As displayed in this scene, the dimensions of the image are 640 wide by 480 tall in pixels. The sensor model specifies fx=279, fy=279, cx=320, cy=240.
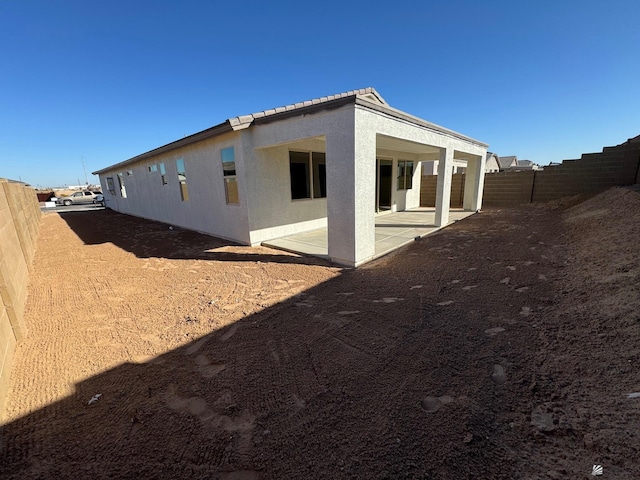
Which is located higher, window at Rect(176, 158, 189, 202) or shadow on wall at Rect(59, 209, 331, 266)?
window at Rect(176, 158, 189, 202)

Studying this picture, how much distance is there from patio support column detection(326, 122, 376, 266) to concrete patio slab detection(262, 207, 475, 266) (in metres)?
0.61

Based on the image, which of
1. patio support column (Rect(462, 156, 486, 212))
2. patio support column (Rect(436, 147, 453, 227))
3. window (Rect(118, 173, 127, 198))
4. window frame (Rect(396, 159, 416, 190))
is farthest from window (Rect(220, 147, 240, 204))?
window (Rect(118, 173, 127, 198))

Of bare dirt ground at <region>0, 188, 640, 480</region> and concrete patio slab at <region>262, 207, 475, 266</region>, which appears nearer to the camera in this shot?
bare dirt ground at <region>0, 188, 640, 480</region>

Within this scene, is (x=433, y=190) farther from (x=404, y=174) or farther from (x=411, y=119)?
(x=411, y=119)

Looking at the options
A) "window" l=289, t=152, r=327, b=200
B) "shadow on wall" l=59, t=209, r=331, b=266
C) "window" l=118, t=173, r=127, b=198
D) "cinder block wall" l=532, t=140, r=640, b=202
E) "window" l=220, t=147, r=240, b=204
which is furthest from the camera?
"window" l=118, t=173, r=127, b=198

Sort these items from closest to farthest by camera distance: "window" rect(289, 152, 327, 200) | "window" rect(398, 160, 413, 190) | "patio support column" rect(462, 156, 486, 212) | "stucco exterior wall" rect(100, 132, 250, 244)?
"stucco exterior wall" rect(100, 132, 250, 244)
"window" rect(289, 152, 327, 200)
"patio support column" rect(462, 156, 486, 212)
"window" rect(398, 160, 413, 190)

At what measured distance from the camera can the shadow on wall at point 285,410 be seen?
1.78 metres

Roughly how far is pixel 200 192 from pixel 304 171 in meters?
3.64

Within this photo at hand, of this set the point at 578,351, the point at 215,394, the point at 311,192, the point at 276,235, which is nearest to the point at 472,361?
the point at 578,351

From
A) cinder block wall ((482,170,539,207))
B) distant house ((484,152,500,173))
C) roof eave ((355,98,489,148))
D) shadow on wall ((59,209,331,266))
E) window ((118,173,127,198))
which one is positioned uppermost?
distant house ((484,152,500,173))

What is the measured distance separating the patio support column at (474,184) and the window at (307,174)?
7847mm

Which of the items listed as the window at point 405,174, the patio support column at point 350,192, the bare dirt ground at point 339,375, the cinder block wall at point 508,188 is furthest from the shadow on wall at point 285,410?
the cinder block wall at point 508,188

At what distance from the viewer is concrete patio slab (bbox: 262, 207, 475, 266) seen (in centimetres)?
695

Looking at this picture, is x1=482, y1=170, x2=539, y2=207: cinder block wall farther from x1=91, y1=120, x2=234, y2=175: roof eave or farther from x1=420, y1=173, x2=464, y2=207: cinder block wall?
x1=91, y1=120, x2=234, y2=175: roof eave
